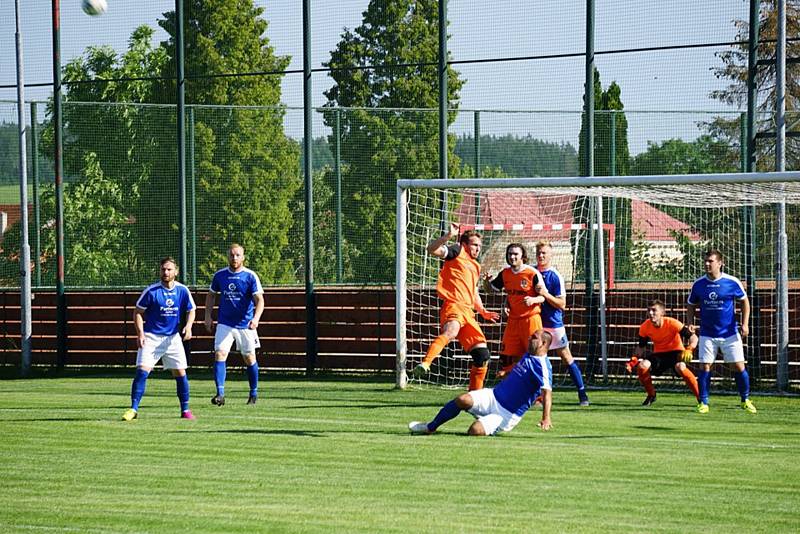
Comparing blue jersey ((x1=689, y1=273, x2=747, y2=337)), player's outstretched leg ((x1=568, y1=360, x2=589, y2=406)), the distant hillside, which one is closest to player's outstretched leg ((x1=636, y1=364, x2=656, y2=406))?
player's outstretched leg ((x1=568, y1=360, x2=589, y2=406))

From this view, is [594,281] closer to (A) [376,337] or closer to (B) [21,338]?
(A) [376,337]

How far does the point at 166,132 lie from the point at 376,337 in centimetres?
851

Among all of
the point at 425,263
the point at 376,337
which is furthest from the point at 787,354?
the point at 376,337

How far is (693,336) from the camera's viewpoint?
15367mm

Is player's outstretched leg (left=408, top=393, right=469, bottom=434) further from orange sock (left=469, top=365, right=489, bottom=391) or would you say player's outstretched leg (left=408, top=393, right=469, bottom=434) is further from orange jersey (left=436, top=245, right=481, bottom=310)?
orange jersey (left=436, top=245, right=481, bottom=310)

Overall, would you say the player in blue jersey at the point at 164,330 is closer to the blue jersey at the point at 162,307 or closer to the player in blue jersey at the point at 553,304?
the blue jersey at the point at 162,307

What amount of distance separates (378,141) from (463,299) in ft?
37.7

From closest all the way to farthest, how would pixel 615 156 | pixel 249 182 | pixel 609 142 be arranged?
pixel 615 156, pixel 609 142, pixel 249 182

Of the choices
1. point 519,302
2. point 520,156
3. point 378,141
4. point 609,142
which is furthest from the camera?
point 378,141

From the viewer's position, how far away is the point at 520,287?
14094mm

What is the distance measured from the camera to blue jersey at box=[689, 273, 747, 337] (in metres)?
14.8

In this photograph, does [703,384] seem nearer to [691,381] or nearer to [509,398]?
[691,381]

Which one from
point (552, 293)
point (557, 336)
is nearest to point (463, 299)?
point (552, 293)

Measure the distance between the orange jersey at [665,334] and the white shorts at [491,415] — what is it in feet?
14.3
